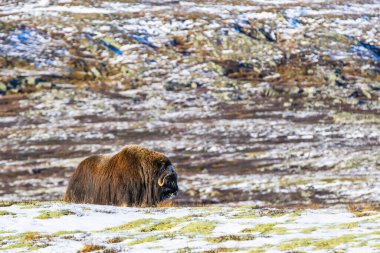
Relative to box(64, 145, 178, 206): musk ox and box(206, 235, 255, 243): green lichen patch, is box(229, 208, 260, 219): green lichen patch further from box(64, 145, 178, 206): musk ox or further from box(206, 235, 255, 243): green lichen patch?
box(64, 145, 178, 206): musk ox

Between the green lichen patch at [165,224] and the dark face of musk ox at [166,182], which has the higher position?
the green lichen patch at [165,224]

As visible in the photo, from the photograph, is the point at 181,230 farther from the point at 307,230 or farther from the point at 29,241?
the point at 29,241

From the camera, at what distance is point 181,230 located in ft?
44.9

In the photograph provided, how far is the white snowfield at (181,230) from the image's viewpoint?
36.4 feet

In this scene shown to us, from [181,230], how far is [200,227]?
38cm

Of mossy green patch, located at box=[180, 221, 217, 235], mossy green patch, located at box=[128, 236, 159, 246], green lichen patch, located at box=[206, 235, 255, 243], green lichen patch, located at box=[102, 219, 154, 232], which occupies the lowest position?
green lichen patch, located at box=[102, 219, 154, 232]

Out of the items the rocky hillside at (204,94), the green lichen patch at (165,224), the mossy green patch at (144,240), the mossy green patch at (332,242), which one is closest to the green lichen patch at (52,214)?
the green lichen patch at (165,224)

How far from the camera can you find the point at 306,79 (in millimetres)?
131375

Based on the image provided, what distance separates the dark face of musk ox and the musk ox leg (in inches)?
73.5

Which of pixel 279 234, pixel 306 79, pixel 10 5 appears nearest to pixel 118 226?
pixel 279 234

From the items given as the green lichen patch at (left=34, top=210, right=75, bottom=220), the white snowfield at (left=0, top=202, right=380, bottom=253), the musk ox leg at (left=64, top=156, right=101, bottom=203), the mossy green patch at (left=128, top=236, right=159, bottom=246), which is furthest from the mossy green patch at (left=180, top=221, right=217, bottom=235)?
the musk ox leg at (left=64, top=156, right=101, bottom=203)

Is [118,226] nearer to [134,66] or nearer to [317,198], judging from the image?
[317,198]

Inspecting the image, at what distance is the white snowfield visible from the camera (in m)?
11.1

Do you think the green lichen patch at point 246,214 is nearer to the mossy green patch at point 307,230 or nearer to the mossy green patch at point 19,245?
the mossy green patch at point 307,230
